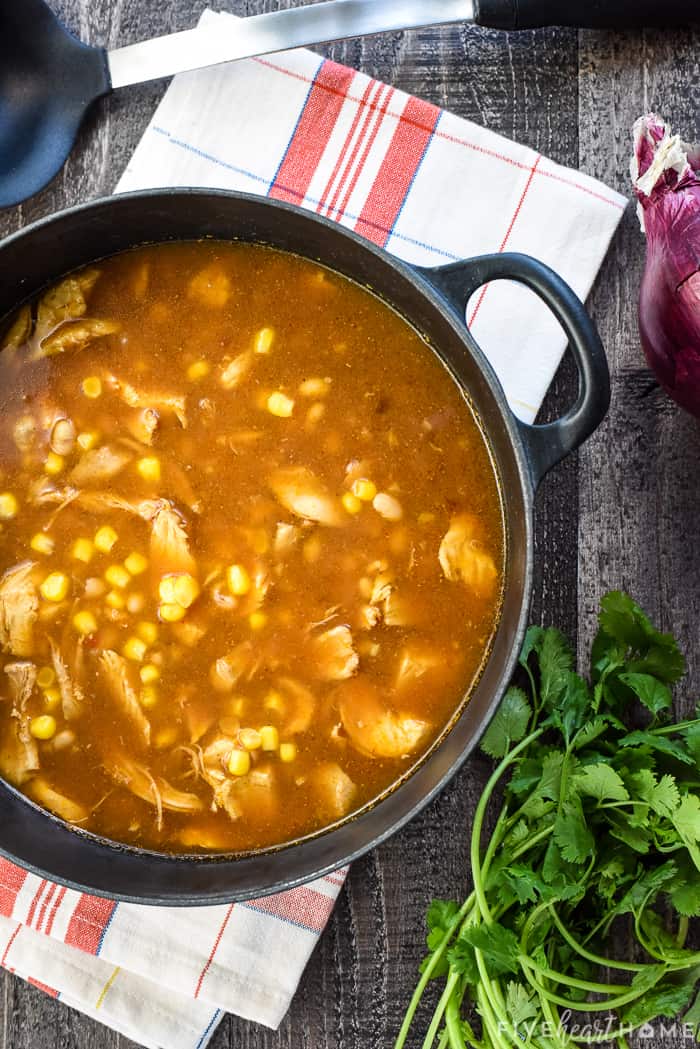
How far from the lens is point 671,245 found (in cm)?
216

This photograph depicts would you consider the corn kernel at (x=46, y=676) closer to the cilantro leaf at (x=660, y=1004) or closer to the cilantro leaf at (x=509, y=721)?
the cilantro leaf at (x=509, y=721)

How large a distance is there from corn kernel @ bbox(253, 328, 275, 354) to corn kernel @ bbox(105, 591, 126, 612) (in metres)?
0.61

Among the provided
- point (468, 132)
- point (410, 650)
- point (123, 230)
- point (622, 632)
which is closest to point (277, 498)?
point (410, 650)

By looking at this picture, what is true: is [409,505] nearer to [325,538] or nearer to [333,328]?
[325,538]

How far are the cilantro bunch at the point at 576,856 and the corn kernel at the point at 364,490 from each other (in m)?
0.54

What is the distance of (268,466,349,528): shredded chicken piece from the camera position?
2.09 m

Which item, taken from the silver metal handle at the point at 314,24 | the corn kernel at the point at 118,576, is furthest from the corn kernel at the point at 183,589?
the silver metal handle at the point at 314,24

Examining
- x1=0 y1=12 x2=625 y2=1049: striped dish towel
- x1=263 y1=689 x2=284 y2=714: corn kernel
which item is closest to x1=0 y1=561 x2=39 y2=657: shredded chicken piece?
x1=263 y1=689 x2=284 y2=714: corn kernel

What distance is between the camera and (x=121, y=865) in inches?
84.0

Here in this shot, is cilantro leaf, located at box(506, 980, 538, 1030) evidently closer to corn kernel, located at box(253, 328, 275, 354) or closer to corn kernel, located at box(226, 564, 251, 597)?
corn kernel, located at box(226, 564, 251, 597)

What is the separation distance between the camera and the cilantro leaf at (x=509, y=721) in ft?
7.23

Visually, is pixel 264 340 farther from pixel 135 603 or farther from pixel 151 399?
pixel 135 603

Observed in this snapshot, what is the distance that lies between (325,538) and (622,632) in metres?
0.71

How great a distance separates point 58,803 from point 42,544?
1.91ft
